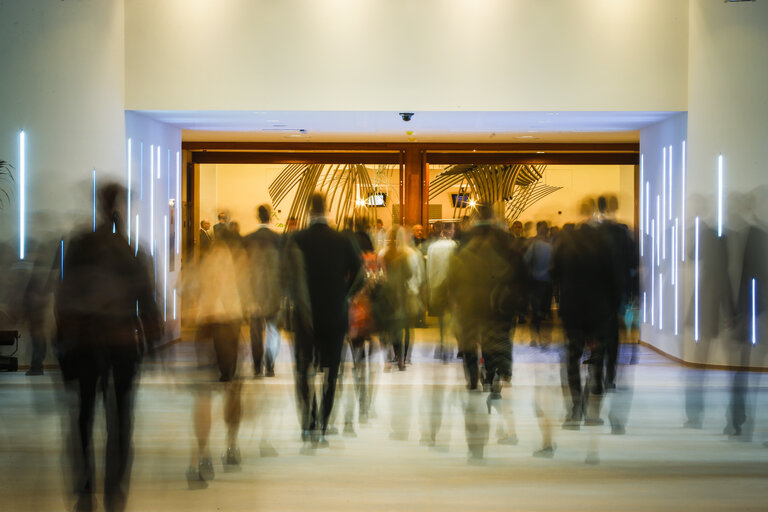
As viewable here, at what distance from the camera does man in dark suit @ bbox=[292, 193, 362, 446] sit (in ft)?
18.4

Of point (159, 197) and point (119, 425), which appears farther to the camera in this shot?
A: point (159, 197)

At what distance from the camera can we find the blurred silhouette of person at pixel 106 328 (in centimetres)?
398

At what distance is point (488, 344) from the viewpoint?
6.18m

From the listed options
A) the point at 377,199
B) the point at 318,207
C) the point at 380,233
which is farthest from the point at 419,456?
the point at 377,199

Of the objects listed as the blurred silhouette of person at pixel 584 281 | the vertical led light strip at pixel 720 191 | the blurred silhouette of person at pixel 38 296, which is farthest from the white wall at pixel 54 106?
the vertical led light strip at pixel 720 191

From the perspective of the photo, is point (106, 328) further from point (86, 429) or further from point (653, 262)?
point (653, 262)

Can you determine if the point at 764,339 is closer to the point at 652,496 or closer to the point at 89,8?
the point at 652,496

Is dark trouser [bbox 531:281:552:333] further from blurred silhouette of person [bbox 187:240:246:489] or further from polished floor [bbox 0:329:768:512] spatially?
blurred silhouette of person [bbox 187:240:246:489]

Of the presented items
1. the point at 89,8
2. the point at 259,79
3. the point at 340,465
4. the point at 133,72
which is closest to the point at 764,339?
the point at 340,465

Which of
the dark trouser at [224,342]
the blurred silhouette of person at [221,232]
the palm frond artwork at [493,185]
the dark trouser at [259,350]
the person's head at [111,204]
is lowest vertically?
the dark trouser at [259,350]

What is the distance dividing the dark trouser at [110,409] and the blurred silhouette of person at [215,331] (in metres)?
0.68

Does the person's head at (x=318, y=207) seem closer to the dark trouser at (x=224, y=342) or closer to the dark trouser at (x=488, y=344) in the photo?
the dark trouser at (x=224, y=342)

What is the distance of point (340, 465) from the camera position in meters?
5.35

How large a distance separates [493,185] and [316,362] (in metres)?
10.6
